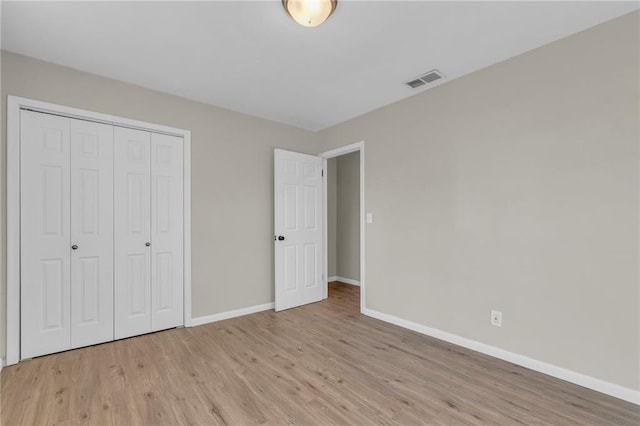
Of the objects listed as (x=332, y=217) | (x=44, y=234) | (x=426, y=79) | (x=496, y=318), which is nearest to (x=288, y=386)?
(x=496, y=318)

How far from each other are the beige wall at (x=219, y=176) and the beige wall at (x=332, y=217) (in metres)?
1.63

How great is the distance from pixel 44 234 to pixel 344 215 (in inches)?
167

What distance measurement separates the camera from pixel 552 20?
2.03m

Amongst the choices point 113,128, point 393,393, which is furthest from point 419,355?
point 113,128

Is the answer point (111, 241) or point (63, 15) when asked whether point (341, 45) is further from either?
point (111, 241)

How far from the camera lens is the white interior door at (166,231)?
3.12 m

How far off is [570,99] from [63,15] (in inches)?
143

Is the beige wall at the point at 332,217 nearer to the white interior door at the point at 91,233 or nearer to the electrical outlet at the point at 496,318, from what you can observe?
the electrical outlet at the point at 496,318

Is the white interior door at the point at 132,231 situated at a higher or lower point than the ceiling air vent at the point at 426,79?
lower

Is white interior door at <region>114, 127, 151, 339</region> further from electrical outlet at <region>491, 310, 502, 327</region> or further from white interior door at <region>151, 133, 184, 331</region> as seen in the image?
electrical outlet at <region>491, 310, 502, 327</region>

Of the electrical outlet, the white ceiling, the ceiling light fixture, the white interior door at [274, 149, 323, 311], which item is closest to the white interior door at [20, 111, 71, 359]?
the white ceiling

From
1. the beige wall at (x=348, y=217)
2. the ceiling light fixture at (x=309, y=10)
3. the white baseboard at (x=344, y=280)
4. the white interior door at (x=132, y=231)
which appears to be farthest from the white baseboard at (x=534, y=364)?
the ceiling light fixture at (x=309, y=10)

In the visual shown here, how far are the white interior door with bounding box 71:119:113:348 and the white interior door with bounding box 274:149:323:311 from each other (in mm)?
1791

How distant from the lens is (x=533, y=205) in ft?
7.72
